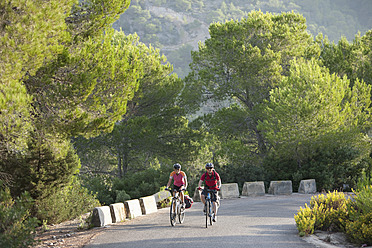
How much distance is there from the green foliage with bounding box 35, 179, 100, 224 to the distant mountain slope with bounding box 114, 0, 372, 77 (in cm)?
10463

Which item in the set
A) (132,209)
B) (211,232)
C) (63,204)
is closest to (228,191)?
(132,209)

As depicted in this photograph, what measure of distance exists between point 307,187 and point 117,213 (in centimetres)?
1296

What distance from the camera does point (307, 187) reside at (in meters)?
21.7

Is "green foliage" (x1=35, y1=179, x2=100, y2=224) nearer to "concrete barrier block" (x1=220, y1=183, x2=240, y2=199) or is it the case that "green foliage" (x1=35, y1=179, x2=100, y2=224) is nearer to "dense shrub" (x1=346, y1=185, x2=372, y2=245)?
"concrete barrier block" (x1=220, y1=183, x2=240, y2=199)

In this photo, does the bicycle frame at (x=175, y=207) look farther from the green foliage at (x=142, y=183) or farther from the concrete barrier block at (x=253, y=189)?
the green foliage at (x=142, y=183)

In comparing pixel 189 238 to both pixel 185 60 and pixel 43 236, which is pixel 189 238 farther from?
pixel 185 60

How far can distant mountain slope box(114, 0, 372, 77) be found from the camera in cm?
13288

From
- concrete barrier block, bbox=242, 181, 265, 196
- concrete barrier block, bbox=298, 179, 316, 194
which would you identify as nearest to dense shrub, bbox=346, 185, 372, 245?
concrete barrier block, bbox=242, 181, 265, 196

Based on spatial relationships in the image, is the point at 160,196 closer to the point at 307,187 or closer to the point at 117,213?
the point at 117,213

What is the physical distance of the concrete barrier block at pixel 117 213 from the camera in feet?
39.9

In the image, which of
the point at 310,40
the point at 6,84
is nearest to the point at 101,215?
the point at 6,84

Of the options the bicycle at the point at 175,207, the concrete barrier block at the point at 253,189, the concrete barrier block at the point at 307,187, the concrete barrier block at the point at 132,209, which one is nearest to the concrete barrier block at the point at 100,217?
the concrete barrier block at the point at 132,209

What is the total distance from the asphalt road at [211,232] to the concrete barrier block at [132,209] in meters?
0.39

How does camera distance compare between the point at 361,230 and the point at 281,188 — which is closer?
the point at 361,230
